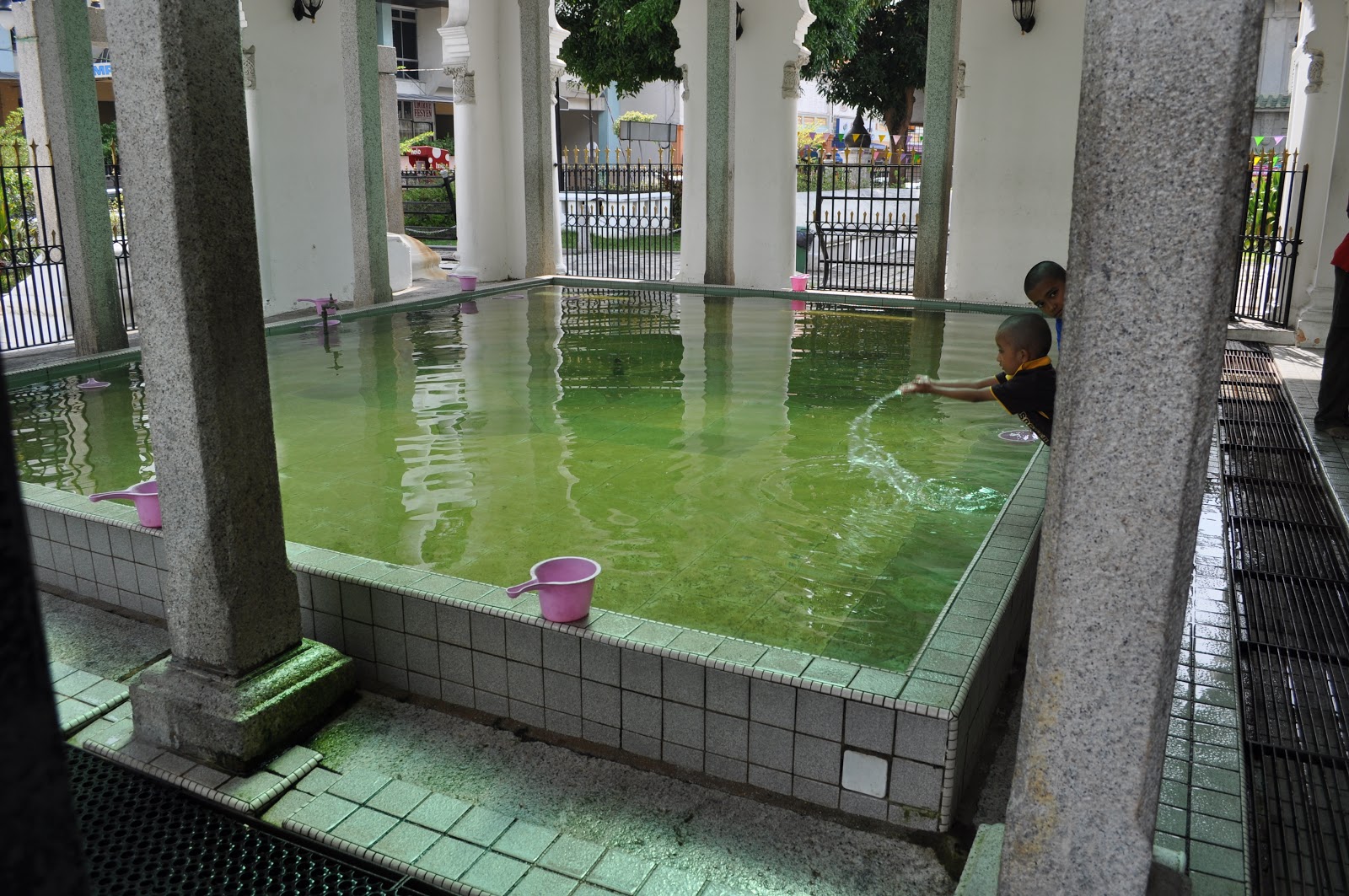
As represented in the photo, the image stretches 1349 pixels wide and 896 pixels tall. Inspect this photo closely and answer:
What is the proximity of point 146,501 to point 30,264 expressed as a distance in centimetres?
661

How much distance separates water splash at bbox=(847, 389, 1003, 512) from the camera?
5.58m

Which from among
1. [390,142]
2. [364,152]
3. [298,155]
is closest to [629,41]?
[390,142]

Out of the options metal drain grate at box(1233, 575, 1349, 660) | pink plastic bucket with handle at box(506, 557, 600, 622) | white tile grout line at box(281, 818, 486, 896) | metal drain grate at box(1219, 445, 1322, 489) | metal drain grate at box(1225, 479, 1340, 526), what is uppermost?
pink plastic bucket with handle at box(506, 557, 600, 622)

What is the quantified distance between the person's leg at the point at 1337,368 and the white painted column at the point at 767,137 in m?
8.17

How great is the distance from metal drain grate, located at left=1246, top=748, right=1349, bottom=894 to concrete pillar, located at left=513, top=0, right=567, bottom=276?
13.4m

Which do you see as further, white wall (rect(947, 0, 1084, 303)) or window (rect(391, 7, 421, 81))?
window (rect(391, 7, 421, 81))

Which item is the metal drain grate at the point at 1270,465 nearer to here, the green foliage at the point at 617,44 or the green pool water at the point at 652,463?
the green pool water at the point at 652,463

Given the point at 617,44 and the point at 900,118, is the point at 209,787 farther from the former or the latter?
the point at 900,118

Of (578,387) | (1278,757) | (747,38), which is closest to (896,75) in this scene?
(747,38)

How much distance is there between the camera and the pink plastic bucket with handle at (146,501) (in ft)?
14.7

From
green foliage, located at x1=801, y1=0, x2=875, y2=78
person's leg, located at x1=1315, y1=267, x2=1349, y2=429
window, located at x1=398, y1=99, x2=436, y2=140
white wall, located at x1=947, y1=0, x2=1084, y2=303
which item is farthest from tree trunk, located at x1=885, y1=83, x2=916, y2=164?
person's leg, located at x1=1315, y1=267, x2=1349, y2=429

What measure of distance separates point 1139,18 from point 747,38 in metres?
12.9

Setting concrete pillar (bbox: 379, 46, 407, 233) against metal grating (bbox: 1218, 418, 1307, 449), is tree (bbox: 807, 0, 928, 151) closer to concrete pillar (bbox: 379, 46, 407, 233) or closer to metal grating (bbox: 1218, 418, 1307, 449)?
concrete pillar (bbox: 379, 46, 407, 233)

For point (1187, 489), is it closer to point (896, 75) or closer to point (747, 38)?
point (747, 38)
